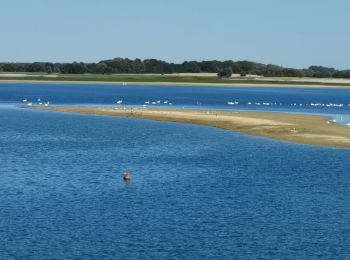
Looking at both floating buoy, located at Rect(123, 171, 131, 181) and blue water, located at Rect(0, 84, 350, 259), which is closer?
blue water, located at Rect(0, 84, 350, 259)

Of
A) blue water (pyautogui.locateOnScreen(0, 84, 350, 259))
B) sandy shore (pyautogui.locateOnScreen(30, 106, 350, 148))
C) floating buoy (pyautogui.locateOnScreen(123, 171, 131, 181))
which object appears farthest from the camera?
sandy shore (pyautogui.locateOnScreen(30, 106, 350, 148))

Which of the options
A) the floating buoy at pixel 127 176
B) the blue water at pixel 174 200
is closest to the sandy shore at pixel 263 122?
the blue water at pixel 174 200

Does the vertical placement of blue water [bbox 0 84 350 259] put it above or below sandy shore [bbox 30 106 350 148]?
below

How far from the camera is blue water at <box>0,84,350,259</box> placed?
121ft

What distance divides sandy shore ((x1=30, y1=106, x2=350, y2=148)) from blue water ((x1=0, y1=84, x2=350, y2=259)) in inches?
171

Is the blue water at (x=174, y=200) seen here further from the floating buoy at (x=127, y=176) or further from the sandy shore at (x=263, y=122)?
the sandy shore at (x=263, y=122)

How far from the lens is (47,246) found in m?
36.7

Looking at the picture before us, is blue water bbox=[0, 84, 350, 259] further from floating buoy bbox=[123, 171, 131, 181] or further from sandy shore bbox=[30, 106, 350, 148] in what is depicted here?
sandy shore bbox=[30, 106, 350, 148]

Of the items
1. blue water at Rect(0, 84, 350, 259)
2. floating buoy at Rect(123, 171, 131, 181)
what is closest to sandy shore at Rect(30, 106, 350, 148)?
blue water at Rect(0, 84, 350, 259)

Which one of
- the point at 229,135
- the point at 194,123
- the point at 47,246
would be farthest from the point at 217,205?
the point at 194,123

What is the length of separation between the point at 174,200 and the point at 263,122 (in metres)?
54.1

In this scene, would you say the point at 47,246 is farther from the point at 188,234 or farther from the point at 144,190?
the point at 144,190

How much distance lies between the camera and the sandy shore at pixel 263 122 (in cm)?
7994

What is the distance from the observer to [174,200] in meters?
47.2
